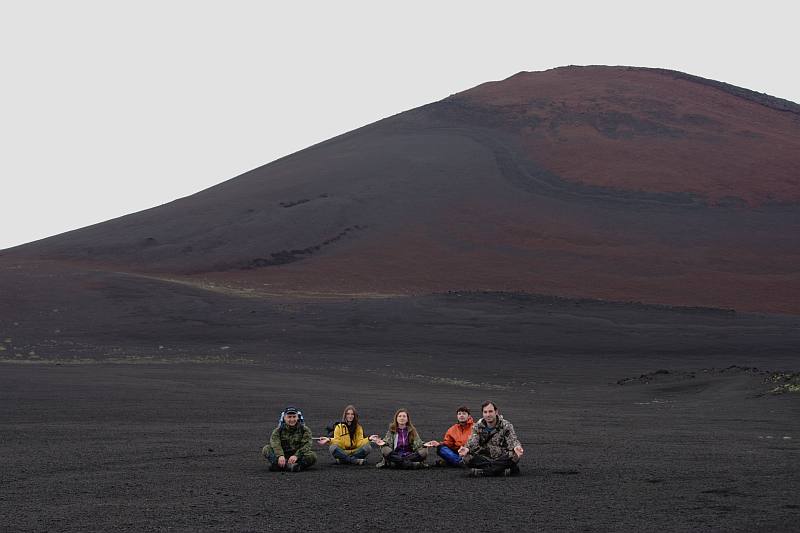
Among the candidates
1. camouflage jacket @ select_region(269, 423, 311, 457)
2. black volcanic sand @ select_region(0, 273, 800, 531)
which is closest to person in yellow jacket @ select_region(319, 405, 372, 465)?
camouflage jacket @ select_region(269, 423, 311, 457)

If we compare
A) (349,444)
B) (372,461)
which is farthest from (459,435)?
(372,461)

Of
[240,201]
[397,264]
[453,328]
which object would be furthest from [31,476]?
[240,201]

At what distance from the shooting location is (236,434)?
51.7 ft

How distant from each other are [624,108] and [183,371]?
59.1 metres

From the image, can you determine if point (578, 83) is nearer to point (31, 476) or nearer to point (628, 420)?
point (628, 420)

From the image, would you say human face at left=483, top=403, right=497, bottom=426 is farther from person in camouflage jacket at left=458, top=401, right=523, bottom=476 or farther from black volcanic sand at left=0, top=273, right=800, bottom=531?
black volcanic sand at left=0, top=273, right=800, bottom=531

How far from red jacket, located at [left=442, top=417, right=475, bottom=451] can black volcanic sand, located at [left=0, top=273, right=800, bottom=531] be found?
361 millimetres

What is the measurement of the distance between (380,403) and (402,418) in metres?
9.92

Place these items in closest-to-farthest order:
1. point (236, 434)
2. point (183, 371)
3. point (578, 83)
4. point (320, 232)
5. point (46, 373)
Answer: point (236, 434)
point (46, 373)
point (183, 371)
point (320, 232)
point (578, 83)

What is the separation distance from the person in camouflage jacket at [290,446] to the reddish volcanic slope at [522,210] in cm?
3761

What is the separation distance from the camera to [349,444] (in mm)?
12438

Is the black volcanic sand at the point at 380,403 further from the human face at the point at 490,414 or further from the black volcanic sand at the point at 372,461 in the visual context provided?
the human face at the point at 490,414

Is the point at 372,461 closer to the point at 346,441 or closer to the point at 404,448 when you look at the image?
the point at 346,441

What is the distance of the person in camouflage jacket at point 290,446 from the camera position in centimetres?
1155
